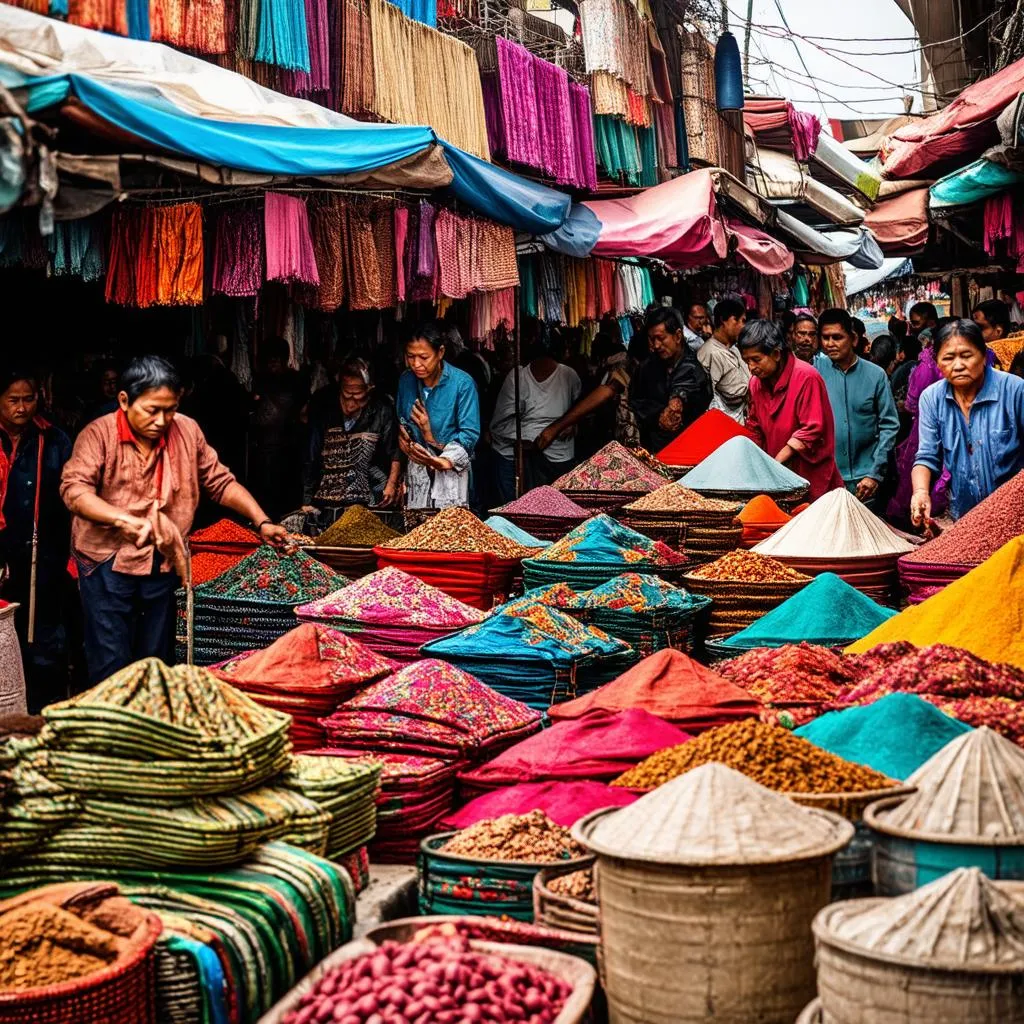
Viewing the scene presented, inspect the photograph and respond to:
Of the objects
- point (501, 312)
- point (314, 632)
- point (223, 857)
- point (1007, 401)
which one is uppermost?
point (501, 312)

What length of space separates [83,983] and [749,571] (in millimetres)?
3029

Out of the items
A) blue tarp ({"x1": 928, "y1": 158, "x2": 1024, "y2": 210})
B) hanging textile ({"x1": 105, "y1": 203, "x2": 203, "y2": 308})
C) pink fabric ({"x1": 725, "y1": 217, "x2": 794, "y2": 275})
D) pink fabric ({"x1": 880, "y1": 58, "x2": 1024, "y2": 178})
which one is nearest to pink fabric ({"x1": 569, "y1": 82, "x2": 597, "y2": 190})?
pink fabric ({"x1": 725, "y1": 217, "x2": 794, "y2": 275})

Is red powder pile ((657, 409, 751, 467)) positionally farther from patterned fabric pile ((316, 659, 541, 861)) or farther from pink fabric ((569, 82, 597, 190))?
patterned fabric pile ((316, 659, 541, 861))

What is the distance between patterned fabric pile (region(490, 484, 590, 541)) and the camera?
5.73 meters

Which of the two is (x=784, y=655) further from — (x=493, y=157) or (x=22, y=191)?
(x=493, y=157)

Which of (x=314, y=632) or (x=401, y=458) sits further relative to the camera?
(x=401, y=458)

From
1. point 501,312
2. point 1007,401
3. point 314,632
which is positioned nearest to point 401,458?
point 501,312

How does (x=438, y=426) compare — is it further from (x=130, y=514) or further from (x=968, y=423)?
(x=968, y=423)

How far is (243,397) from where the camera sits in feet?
26.7

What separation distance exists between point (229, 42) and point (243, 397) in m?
2.76

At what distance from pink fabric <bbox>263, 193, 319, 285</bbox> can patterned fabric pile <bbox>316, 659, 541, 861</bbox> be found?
2.40 m

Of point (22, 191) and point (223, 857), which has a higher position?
point (22, 191)

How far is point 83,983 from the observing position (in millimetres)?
2023

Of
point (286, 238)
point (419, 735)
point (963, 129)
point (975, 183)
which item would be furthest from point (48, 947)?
point (963, 129)
